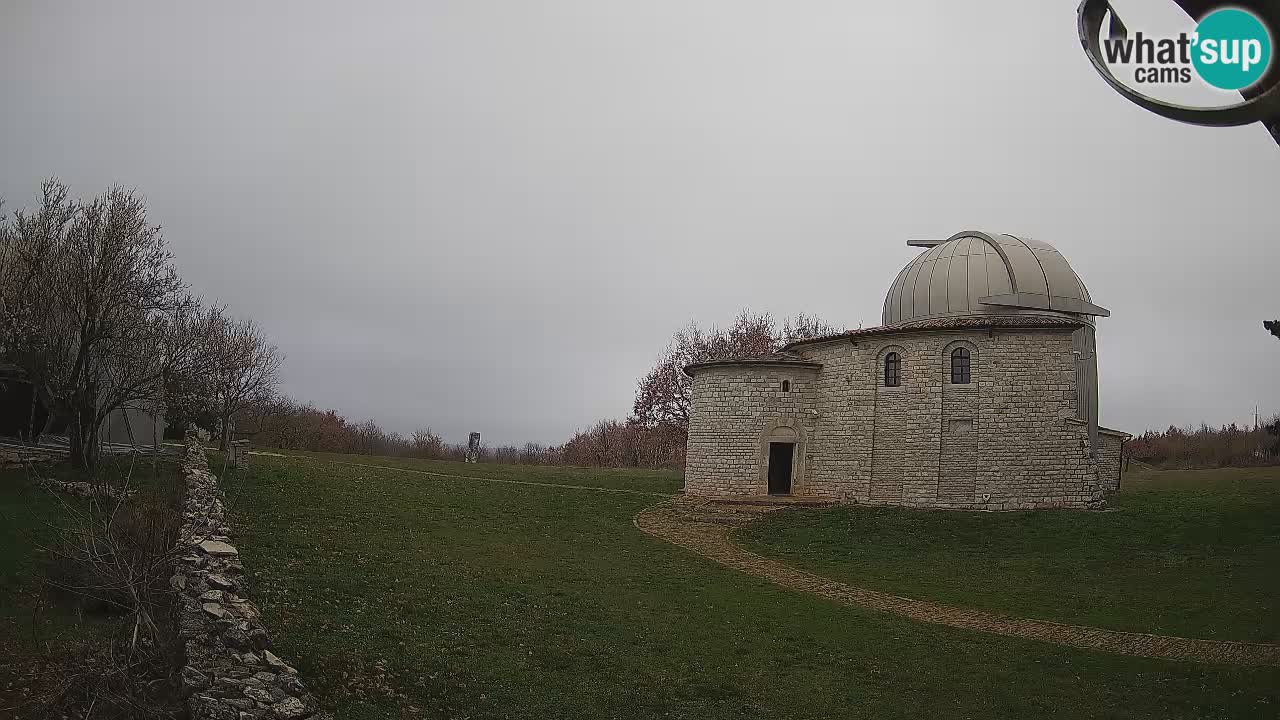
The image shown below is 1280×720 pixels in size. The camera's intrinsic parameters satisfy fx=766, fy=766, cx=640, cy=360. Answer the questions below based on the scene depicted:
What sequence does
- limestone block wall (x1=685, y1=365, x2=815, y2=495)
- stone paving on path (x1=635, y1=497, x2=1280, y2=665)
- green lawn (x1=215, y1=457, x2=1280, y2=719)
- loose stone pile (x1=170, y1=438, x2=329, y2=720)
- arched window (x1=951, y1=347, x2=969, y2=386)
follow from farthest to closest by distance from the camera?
limestone block wall (x1=685, y1=365, x2=815, y2=495) → arched window (x1=951, y1=347, x2=969, y2=386) → stone paving on path (x1=635, y1=497, x2=1280, y2=665) → green lawn (x1=215, y1=457, x2=1280, y2=719) → loose stone pile (x1=170, y1=438, x2=329, y2=720)

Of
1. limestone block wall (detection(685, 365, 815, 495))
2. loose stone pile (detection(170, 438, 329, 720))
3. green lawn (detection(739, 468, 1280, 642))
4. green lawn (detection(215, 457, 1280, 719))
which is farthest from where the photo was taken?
limestone block wall (detection(685, 365, 815, 495))

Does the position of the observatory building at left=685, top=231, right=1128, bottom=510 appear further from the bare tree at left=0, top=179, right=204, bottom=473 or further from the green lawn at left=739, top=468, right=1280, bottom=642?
the bare tree at left=0, top=179, right=204, bottom=473

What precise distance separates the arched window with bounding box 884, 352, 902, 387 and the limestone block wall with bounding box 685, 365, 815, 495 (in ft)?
8.60

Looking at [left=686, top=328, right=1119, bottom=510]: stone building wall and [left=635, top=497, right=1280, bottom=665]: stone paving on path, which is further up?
[left=686, top=328, right=1119, bottom=510]: stone building wall

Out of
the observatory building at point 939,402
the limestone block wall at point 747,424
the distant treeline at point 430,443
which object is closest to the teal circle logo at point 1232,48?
the observatory building at point 939,402

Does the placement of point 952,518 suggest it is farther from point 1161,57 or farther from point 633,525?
point 1161,57

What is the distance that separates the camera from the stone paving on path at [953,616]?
34.6 ft

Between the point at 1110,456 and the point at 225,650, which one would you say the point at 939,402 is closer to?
the point at 1110,456

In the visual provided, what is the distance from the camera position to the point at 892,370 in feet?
81.1

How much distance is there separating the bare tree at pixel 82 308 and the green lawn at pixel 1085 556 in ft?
54.7

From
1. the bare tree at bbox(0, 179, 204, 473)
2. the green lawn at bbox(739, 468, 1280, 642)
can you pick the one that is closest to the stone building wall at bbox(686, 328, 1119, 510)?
the green lawn at bbox(739, 468, 1280, 642)

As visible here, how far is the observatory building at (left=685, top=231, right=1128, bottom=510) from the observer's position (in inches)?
883

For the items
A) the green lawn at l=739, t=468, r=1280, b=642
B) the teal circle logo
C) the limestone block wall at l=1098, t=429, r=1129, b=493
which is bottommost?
the green lawn at l=739, t=468, r=1280, b=642

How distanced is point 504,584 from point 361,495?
28.8 feet
